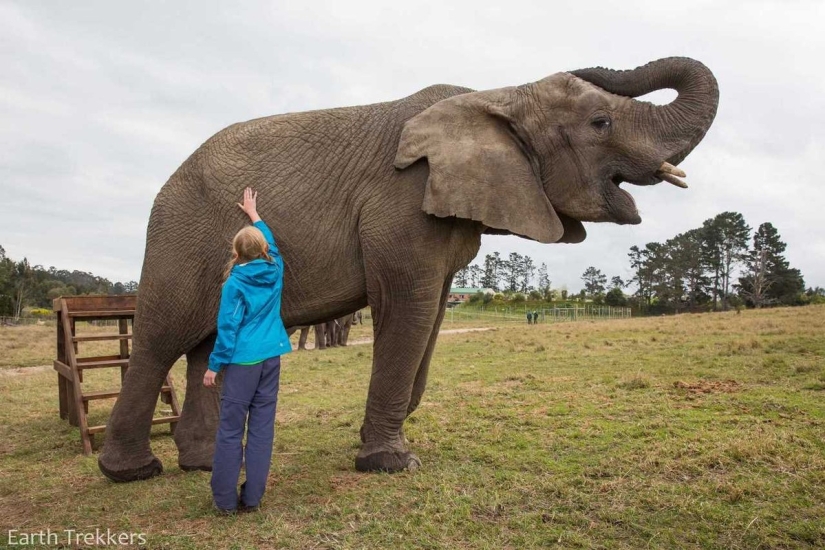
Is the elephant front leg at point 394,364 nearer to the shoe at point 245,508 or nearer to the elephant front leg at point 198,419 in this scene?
the shoe at point 245,508

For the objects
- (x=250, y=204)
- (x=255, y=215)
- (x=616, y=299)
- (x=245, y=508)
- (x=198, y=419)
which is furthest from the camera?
(x=616, y=299)

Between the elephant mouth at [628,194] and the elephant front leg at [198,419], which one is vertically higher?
the elephant mouth at [628,194]

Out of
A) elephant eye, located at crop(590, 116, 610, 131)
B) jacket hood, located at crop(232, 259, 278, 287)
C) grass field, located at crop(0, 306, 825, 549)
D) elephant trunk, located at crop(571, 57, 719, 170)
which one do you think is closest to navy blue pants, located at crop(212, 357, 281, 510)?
grass field, located at crop(0, 306, 825, 549)

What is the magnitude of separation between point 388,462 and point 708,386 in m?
5.01

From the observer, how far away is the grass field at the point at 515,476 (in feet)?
11.8

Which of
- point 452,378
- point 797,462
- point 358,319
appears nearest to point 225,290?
point 797,462

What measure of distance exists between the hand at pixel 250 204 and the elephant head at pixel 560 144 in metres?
1.13

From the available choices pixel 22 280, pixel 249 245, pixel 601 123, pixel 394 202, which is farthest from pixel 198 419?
pixel 22 280

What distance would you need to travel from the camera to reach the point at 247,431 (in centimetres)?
402

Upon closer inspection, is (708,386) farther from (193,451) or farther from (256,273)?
(256,273)

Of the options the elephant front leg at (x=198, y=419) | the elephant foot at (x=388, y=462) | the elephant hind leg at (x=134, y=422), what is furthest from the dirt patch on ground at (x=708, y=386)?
the elephant hind leg at (x=134, y=422)

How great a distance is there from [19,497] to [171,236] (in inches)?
87.4

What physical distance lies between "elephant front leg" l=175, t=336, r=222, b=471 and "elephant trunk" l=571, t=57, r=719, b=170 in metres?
3.99

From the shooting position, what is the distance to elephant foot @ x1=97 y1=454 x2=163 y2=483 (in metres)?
A: 4.91
